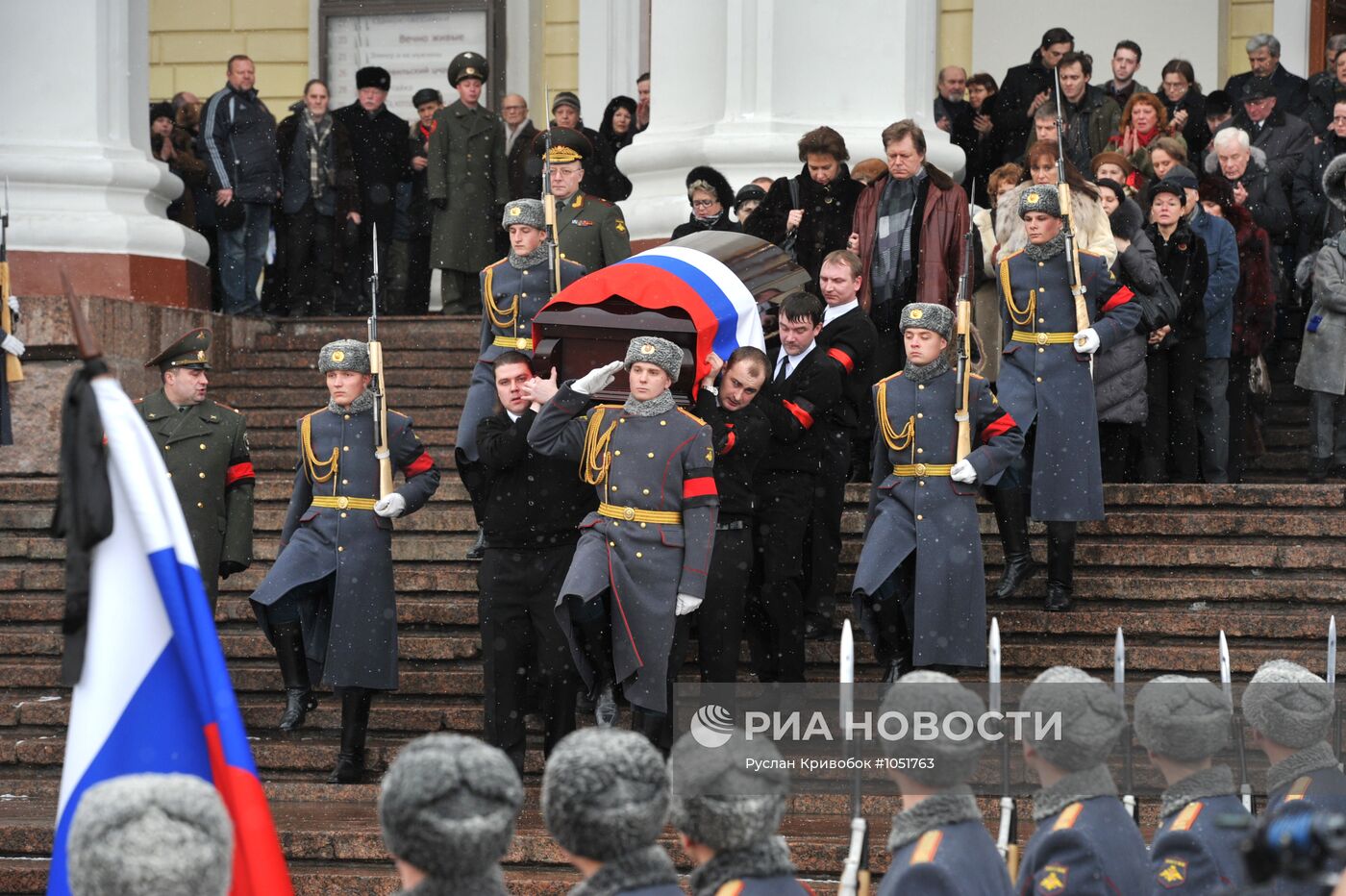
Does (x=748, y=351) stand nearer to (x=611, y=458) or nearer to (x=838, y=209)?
(x=611, y=458)

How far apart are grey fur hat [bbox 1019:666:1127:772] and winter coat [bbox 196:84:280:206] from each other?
9.73 metres

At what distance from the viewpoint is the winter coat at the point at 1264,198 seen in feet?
38.8

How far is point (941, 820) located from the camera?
4.45 m

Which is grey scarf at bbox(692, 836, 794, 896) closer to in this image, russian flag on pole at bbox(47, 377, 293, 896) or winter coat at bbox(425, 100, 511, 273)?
russian flag on pole at bbox(47, 377, 293, 896)

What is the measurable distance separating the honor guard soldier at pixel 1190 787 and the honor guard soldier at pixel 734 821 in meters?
1.00

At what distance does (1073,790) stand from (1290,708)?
2.39 feet

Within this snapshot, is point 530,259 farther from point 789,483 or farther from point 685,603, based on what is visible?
point 685,603

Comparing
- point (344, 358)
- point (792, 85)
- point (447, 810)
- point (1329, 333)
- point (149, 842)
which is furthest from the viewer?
point (792, 85)

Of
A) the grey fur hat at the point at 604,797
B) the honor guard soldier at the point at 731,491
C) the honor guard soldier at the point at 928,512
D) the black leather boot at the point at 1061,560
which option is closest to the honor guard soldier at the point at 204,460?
the honor guard soldier at the point at 731,491

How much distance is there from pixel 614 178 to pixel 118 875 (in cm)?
1067

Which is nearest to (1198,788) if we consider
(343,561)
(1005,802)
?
(1005,802)

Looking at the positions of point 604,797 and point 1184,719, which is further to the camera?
point 1184,719

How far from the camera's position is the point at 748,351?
888cm

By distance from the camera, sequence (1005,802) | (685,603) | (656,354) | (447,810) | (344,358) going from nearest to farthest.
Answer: (447,810), (1005,802), (685,603), (656,354), (344,358)
